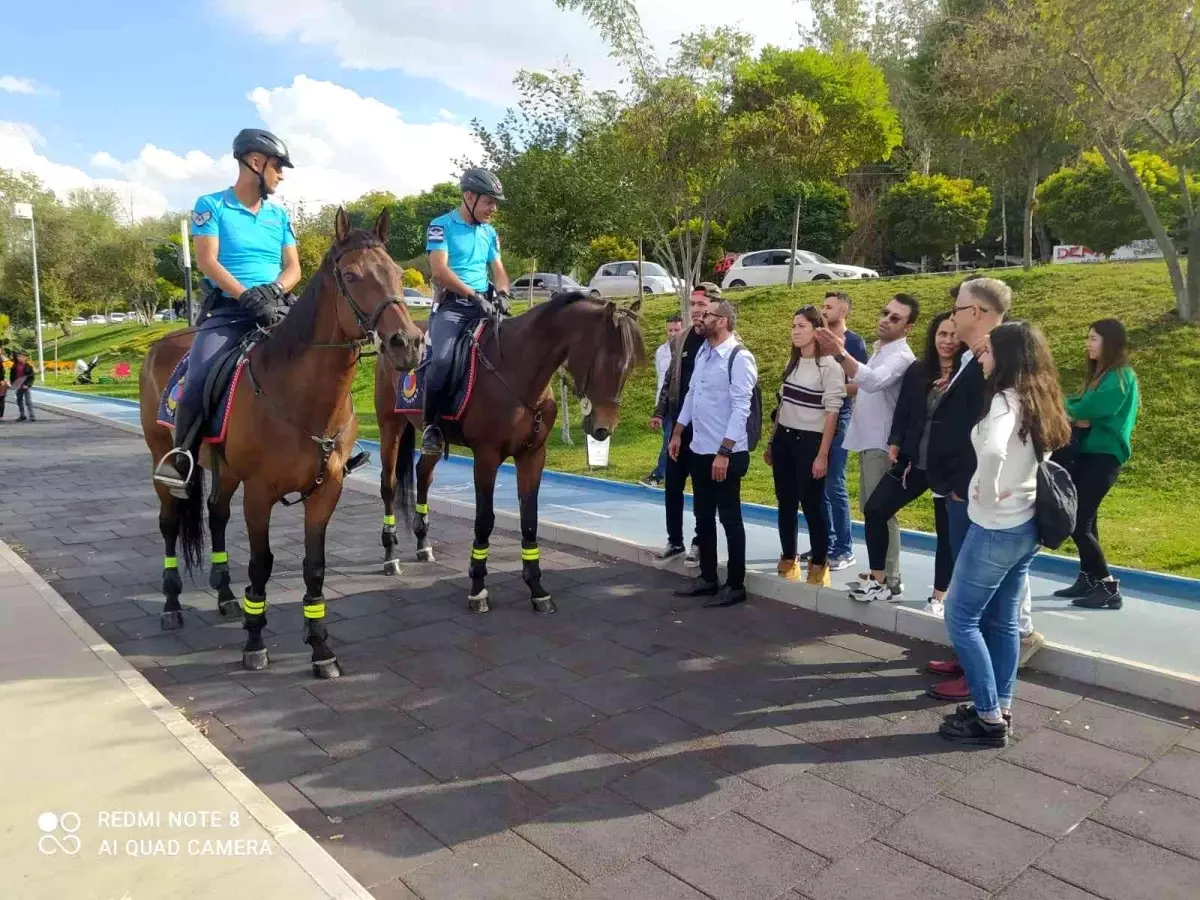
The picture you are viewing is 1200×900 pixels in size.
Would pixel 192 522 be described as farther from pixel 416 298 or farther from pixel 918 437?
pixel 416 298

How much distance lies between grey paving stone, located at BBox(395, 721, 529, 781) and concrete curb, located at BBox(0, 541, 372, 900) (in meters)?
0.68

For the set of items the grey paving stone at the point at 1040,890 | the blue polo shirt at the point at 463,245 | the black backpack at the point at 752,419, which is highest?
the blue polo shirt at the point at 463,245

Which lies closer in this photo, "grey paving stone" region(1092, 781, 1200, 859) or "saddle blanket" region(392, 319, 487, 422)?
"grey paving stone" region(1092, 781, 1200, 859)

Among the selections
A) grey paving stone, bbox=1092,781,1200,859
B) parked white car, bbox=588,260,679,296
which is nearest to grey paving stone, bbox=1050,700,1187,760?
grey paving stone, bbox=1092,781,1200,859

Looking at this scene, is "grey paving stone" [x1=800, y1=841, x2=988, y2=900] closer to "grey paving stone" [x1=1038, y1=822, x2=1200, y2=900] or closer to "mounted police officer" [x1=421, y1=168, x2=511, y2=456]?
"grey paving stone" [x1=1038, y1=822, x2=1200, y2=900]

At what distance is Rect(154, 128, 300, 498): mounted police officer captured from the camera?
4918 mm

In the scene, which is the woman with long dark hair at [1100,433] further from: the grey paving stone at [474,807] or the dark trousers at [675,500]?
the grey paving stone at [474,807]

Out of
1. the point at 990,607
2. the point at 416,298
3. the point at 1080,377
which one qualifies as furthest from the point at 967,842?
the point at 416,298

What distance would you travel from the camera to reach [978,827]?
317 centimetres

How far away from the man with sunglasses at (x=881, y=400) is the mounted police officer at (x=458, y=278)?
2.73 m

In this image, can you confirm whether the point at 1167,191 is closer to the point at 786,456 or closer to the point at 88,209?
the point at 786,456

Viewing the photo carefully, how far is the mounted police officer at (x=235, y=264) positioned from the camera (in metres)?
4.92

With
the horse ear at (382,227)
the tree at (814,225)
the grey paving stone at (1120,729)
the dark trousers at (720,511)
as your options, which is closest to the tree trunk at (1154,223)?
the dark trousers at (720,511)

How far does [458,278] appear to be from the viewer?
6.32 metres
